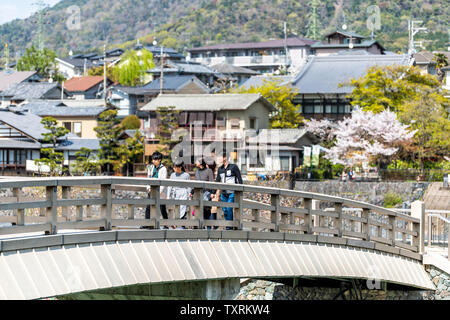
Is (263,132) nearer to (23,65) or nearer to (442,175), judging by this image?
(442,175)

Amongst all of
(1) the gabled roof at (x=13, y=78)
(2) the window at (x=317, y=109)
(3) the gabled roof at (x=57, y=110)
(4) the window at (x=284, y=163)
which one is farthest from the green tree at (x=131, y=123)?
(1) the gabled roof at (x=13, y=78)

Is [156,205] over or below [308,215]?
over

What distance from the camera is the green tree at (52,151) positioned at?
51375 millimetres

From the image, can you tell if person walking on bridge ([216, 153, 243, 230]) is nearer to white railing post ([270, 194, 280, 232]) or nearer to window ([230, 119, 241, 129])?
white railing post ([270, 194, 280, 232])

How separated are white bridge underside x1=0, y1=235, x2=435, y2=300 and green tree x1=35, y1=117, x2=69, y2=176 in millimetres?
37456

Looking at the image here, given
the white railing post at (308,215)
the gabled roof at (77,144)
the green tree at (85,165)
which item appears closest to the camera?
the white railing post at (308,215)

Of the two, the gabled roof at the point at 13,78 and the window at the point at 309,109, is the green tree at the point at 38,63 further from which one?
the window at the point at 309,109

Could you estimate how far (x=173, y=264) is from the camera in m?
11.3

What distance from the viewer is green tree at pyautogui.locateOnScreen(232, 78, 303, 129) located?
58719mm

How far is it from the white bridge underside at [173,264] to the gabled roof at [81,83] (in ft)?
246

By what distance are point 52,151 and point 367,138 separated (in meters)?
20.0

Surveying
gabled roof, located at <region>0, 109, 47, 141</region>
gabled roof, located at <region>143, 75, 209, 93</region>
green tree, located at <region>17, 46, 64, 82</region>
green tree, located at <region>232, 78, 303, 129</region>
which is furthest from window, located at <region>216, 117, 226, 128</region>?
green tree, located at <region>17, 46, 64, 82</region>

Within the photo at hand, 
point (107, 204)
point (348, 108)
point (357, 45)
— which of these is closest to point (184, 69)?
point (357, 45)

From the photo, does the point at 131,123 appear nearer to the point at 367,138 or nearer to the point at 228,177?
the point at 367,138
